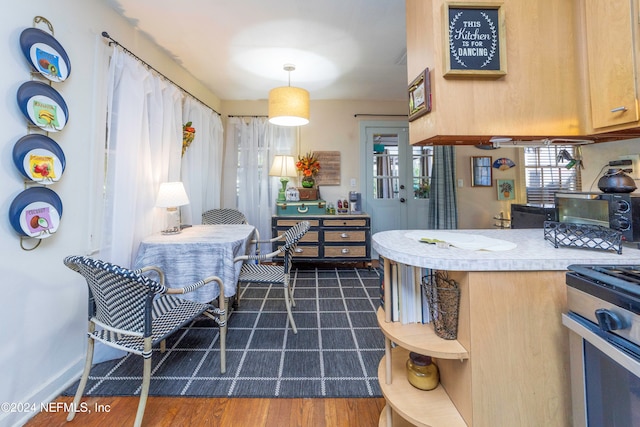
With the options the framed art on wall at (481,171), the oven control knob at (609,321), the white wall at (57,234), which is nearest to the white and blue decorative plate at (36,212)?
the white wall at (57,234)

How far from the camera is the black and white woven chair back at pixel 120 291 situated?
1.19 m

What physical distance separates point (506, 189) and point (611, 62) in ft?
10.2

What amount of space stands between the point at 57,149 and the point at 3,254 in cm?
62

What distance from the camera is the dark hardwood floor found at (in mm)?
1316

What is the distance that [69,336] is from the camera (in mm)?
1620

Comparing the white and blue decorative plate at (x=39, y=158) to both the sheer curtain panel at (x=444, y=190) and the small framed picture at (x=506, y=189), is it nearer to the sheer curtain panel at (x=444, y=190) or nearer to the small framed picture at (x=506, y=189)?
the sheer curtain panel at (x=444, y=190)

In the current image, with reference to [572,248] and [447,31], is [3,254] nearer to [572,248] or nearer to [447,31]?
[447,31]

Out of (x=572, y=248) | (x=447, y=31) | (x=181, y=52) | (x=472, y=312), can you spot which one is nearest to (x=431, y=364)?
(x=472, y=312)

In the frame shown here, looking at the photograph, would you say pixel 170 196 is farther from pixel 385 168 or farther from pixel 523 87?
pixel 385 168

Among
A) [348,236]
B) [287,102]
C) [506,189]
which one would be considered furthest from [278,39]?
[506,189]

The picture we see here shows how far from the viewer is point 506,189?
12.6 ft

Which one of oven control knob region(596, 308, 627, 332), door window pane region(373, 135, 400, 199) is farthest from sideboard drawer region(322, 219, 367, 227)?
oven control knob region(596, 308, 627, 332)

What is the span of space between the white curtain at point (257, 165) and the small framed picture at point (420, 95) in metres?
2.87

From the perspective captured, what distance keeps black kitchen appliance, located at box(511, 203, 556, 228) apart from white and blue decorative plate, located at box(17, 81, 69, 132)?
347 cm
